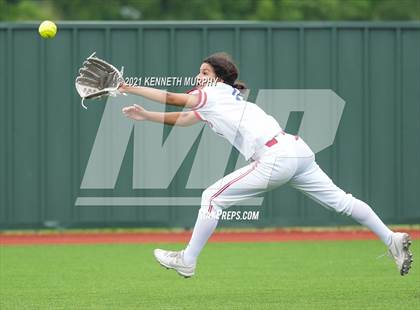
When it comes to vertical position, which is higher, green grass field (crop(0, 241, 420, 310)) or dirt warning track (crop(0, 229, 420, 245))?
green grass field (crop(0, 241, 420, 310))

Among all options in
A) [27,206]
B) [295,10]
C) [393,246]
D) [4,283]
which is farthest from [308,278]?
[295,10]

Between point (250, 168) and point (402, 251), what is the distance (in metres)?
1.45

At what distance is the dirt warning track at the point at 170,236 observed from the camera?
1561 cm

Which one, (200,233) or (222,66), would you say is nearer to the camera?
(200,233)

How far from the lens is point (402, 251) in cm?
871

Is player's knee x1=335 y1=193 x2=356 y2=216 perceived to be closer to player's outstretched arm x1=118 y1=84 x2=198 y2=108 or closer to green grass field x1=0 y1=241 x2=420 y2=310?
green grass field x1=0 y1=241 x2=420 y2=310

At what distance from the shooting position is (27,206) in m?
16.3

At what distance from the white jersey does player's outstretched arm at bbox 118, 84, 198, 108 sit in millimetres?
97

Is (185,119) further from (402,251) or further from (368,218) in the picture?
(402,251)

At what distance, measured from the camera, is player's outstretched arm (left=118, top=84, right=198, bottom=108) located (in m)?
8.46

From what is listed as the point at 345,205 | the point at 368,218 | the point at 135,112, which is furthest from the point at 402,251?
the point at 135,112
